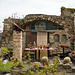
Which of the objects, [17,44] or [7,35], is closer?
[17,44]

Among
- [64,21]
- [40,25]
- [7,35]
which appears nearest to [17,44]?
[7,35]

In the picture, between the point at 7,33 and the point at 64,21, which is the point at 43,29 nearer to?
the point at 64,21

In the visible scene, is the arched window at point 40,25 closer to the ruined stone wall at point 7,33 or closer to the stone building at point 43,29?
the stone building at point 43,29

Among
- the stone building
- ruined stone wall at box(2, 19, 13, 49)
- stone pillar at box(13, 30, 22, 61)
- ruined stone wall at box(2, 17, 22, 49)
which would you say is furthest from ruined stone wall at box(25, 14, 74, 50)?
stone pillar at box(13, 30, 22, 61)

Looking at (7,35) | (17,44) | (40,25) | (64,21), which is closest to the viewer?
(17,44)

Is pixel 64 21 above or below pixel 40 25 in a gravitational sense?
above

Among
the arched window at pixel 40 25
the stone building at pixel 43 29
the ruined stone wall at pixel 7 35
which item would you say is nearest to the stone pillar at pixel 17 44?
the stone building at pixel 43 29

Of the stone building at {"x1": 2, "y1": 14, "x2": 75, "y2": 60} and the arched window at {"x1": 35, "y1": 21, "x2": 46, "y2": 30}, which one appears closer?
the stone building at {"x1": 2, "y1": 14, "x2": 75, "y2": 60}

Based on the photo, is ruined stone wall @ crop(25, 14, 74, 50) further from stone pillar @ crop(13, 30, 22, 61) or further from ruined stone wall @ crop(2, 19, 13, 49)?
stone pillar @ crop(13, 30, 22, 61)

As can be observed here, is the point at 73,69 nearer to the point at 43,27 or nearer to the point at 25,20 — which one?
the point at 43,27

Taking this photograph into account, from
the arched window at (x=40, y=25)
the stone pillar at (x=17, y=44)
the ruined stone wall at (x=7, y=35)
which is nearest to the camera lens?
the stone pillar at (x=17, y=44)

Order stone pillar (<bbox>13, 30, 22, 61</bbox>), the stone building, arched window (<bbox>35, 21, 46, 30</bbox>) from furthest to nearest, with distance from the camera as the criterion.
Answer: arched window (<bbox>35, 21, 46, 30</bbox>), the stone building, stone pillar (<bbox>13, 30, 22, 61</bbox>)

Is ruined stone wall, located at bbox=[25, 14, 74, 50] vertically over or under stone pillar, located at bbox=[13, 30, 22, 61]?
over

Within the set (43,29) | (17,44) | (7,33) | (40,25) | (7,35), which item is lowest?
(17,44)
